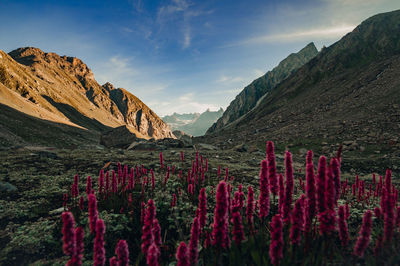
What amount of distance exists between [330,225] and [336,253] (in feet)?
3.55

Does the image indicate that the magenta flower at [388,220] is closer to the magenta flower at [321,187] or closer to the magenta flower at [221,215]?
the magenta flower at [321,187]

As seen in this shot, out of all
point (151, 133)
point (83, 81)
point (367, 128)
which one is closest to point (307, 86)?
point (367, 128)

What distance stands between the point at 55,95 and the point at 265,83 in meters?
126

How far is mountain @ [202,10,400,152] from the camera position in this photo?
22.2 meters

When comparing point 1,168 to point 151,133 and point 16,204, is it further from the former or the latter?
point 151,133

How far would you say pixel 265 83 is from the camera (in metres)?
125

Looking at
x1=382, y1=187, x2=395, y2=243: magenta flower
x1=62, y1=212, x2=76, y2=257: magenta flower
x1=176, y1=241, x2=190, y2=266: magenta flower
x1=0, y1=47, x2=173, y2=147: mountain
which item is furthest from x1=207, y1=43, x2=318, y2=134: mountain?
x1=62, y1=212, x2=76, y2=257: magenta flower

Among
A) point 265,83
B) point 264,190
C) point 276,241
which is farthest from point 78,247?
point 265,83

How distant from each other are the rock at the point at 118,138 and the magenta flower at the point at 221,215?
38205 millimetres

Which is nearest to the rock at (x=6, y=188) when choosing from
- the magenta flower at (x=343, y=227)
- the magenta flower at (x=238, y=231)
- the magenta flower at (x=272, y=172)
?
the magenta flower at (x=238, y=231)

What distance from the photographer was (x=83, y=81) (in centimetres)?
18550

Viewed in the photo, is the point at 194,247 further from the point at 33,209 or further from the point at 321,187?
the point at 33,209

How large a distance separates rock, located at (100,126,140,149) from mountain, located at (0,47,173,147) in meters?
13.7

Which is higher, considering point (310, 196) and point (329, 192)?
point (329, 192)
